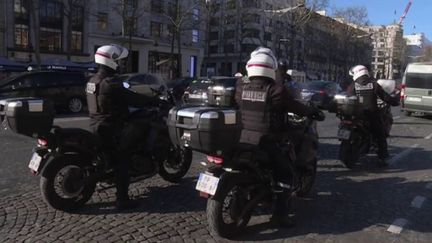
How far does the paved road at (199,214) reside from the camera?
188 inches

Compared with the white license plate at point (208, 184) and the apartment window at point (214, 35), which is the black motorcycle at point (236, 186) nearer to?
the white license plate at point (208, 184)

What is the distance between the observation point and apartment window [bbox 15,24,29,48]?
40.2 metres

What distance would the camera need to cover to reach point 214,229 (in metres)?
4.62

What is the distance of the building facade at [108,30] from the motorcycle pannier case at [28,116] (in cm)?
3398

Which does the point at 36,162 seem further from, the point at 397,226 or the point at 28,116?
the point at 397,226

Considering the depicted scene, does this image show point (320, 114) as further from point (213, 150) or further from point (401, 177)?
point (401, 177)

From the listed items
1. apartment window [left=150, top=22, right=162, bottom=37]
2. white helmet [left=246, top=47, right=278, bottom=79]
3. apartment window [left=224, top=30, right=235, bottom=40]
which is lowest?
white helmet [left=246, top=47, right=278, bottom=79]

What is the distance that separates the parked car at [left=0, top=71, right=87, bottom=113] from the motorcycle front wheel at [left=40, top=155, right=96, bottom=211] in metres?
11.5

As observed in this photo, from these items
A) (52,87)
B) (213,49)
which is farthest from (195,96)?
(213,49)

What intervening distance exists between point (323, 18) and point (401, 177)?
6620 centimetres

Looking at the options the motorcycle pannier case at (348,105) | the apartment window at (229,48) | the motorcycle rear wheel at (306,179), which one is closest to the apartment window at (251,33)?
the apartment window at (229,48)

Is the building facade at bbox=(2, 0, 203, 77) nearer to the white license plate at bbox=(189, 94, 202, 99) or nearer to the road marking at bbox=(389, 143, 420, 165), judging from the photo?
the white license plate at bbox=(189, 94, 202, 99)

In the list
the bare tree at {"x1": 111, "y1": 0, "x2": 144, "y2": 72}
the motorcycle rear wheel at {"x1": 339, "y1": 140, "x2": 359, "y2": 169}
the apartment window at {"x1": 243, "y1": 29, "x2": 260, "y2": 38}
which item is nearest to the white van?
the motorcycle rear wheel at {"x1": 339, "y1": 140, "x2": 359, "y2": 169}

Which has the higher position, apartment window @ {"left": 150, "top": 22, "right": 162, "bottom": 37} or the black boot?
apartment window @ {"left": 150, "top": 22, "right": 162, "bottom": 37}
